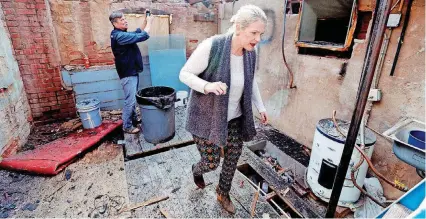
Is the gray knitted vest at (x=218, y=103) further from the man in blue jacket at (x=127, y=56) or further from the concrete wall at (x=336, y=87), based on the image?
the man in blue jacket at (x=127, y=56)

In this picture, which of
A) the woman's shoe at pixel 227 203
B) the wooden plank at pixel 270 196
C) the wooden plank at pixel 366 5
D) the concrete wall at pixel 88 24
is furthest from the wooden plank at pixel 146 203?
the concrete wall at pixel 88 24

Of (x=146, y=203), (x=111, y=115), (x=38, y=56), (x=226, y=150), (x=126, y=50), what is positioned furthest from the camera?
(x=111, y=115)

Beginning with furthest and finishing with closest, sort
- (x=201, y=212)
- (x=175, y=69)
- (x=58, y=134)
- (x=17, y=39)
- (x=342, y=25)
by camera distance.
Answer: (x=175, y=69), (x=58, y=134), (x=17, y=39), (x=342, y=25), (x=201, y=212)

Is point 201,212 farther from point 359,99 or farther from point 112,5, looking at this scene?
point 112,5

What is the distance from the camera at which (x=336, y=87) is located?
130 inches

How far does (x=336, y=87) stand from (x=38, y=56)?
17.9ft

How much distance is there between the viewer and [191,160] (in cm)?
348

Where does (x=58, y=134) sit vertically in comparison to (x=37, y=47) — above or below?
below

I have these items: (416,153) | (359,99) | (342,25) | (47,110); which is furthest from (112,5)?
(416,153)

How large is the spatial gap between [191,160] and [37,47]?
379 centimetres

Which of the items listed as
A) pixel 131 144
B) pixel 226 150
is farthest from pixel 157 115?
pixel 226 150

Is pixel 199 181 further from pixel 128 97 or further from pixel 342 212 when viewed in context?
Result: pixel 128 97

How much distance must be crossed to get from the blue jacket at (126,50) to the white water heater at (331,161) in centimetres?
316

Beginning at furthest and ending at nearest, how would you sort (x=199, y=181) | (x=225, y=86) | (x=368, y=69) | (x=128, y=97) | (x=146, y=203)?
1. (x=128, y=97)
2. (x=199, y=181)
3. (x=146, y=203)
4. (x=225, y=86)
5. (x=368, y=69)
